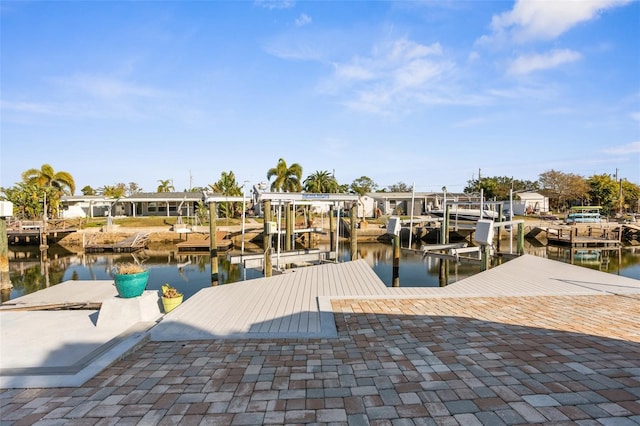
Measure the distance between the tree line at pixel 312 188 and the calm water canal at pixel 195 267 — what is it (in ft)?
33.3

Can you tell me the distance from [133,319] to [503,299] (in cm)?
711

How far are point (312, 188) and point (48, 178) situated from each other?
3295 centimetres

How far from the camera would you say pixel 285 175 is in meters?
41.9

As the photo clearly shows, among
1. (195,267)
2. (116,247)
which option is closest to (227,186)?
(116,247)

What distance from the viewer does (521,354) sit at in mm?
4410

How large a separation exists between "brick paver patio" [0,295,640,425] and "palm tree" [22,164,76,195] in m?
47.2

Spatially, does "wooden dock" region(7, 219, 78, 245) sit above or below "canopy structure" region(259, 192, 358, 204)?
below

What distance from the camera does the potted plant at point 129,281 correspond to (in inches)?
235

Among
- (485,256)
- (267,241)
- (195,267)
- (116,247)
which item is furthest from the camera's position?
(116,247)

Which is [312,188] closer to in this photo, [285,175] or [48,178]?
[285,175]

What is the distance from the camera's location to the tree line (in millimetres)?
37469

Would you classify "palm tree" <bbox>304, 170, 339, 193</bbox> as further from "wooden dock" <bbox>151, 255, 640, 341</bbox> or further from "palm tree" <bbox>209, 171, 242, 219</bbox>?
"wooden dock" <bbox>151, 255, 640, 341</bbox>

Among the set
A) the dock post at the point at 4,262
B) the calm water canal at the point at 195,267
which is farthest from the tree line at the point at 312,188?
the dock post at the point at 4,262

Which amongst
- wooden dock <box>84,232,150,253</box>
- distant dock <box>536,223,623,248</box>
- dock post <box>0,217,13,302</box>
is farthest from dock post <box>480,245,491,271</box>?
wooden dock <box>84,232,150,253</box>
